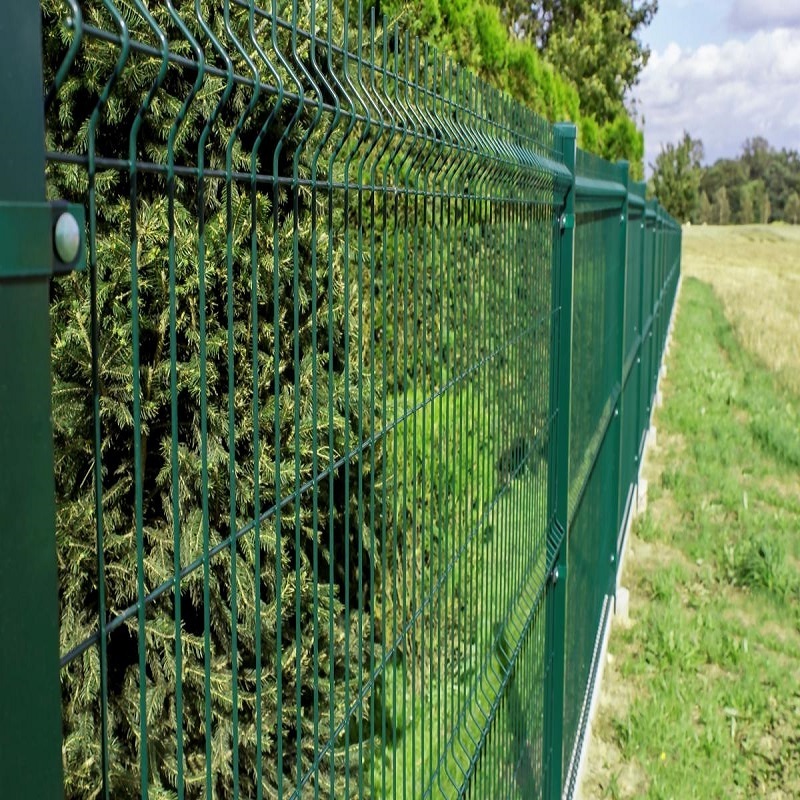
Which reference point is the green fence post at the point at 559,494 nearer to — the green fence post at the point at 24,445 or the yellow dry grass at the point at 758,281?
the green fence post at the point at 24,445

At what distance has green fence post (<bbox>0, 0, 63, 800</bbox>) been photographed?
0.77 meters

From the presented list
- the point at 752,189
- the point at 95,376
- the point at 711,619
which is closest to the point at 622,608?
the point at 711,619

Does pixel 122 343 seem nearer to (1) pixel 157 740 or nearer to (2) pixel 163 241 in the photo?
(2) pixel 163 241

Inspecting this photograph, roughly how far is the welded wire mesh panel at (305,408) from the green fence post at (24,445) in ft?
1.93

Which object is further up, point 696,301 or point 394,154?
point 394,154

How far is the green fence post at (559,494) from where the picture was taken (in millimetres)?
3582

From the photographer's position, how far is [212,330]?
2.31m

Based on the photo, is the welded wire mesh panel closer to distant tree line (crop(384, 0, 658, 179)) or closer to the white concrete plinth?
distant tree line (crop(384, 0, 658, 179))

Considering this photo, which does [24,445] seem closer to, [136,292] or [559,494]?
[136,292]

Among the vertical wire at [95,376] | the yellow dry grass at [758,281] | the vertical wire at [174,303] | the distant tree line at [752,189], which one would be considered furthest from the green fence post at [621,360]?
the distant tree line at [752,189]

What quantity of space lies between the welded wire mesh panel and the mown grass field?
7.36 feet

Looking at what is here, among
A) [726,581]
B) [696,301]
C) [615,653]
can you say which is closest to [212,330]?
[615,653]

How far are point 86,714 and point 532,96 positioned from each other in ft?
26.2

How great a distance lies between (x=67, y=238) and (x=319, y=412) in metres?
1.39
